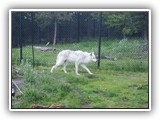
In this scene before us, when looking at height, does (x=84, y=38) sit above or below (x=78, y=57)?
above

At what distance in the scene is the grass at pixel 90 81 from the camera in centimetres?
395

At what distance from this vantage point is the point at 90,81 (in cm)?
402

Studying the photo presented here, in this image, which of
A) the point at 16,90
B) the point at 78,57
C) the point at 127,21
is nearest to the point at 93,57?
the point at 78,57

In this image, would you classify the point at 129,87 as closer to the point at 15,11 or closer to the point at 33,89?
the point at 33,89

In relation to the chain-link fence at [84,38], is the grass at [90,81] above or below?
below

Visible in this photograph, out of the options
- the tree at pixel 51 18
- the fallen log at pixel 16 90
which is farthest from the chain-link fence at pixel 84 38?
the fallen log at pixel 16 90

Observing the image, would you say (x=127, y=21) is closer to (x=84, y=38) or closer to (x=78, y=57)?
(x=84, y=38)

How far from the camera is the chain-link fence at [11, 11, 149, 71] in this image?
400 centimetres

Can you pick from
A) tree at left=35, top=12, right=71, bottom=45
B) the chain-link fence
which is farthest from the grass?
tree at left=35, top=12, right=71, bottom=45

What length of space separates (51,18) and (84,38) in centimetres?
36

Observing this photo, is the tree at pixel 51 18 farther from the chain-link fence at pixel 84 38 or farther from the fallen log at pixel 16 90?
the fallen log at pixel 16 90

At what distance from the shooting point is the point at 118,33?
13.3 ft
